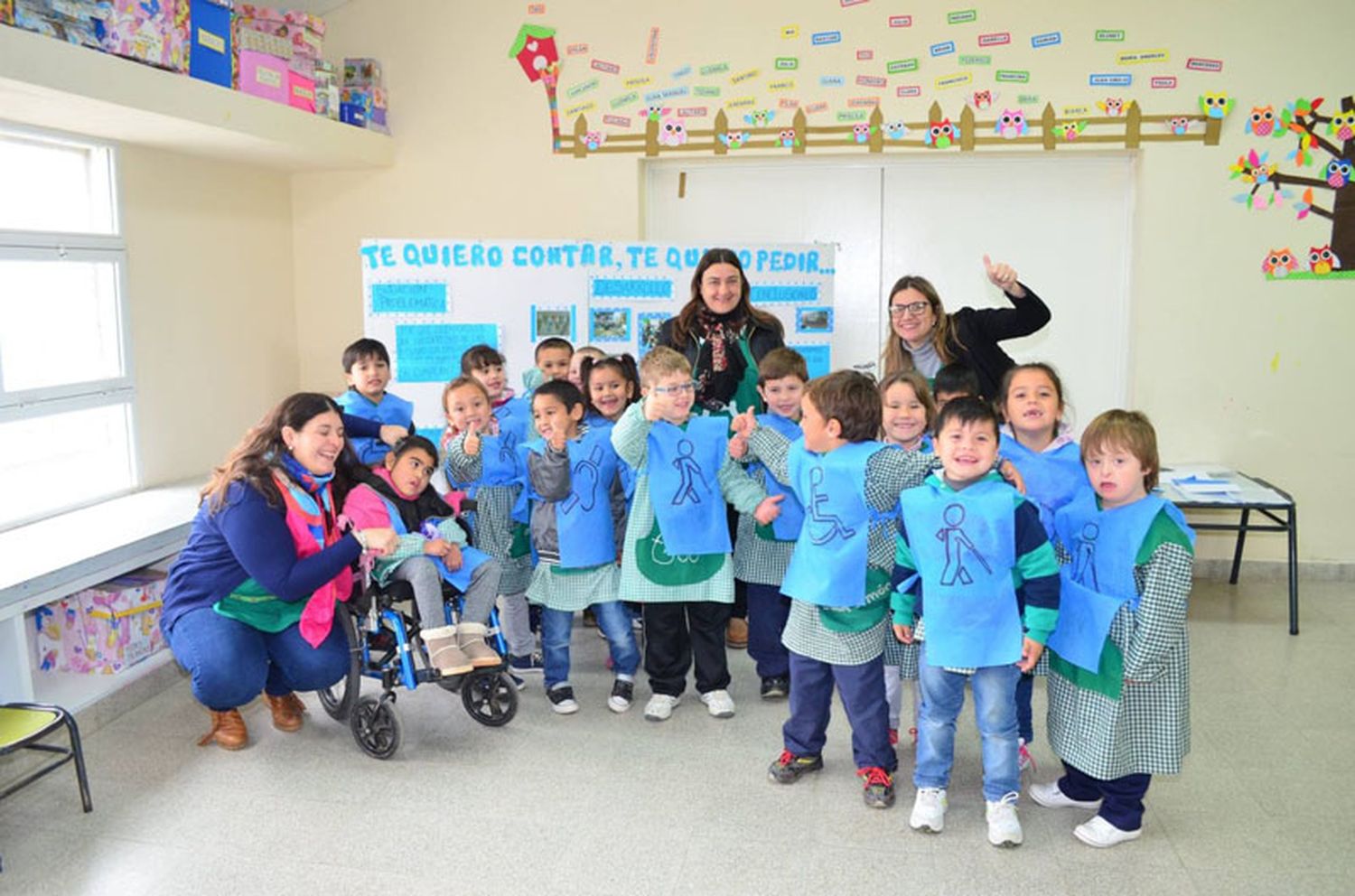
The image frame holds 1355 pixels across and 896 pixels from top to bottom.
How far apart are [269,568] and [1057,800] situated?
2207 millimetres

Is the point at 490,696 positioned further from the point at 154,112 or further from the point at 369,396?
the point at 154,112

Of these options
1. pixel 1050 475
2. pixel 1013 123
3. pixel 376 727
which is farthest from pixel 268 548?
pixel 1013 123

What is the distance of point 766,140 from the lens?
505 centimetres

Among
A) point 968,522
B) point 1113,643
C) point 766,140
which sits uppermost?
point 766,140

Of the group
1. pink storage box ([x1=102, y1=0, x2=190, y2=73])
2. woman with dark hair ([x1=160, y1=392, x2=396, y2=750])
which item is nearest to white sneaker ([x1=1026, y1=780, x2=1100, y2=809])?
woman with dark hair ([x1=160, y1=392, x2=396, y2=750])

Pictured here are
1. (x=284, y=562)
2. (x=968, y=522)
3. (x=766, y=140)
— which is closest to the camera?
(x=968, y=522)

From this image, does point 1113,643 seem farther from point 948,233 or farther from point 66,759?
point 948,233

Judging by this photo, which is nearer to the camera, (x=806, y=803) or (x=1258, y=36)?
(x=806, y=803)

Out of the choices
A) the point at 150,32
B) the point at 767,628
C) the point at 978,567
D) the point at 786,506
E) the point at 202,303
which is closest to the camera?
the point at 978,567

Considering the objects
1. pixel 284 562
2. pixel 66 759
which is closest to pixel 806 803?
pixel 284 562

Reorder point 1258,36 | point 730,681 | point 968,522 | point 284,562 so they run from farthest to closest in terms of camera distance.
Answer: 1. point 1258,36
2. point 730,681
3. point 284,562
4. point 968,522

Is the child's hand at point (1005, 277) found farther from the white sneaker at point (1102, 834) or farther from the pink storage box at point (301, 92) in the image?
the pink storage box at point (301, 92)

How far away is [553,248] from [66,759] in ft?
9.46

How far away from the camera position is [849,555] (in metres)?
2.62
